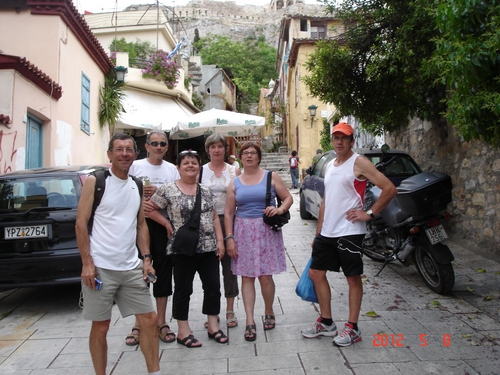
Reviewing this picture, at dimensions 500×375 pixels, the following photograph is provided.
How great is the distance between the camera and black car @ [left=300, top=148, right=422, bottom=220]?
7.85 m

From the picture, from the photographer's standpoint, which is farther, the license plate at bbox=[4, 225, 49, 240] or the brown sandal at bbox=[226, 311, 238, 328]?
the license plate at bbox=[4, 225, 49, 240]

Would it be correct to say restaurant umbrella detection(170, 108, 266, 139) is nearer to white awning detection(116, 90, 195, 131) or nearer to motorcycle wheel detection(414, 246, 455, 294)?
white awning detection(116, 90, 195, 131)

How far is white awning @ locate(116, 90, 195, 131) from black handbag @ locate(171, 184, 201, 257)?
39.6ft

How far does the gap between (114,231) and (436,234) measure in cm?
362

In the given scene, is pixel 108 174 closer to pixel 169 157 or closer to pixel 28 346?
pixel 28 346

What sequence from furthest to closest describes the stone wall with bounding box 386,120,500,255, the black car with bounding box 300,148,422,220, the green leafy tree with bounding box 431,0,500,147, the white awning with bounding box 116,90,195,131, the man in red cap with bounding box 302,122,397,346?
1. the white awning with bounding box 116,90,195,131
2. the black car with bounding box 300,148,422,220
3. the stone wall with bounding box 386,120,500,255
4. the man in red cap with bounding box 302,122,397,346
5. the green leafy tree with bounding box 431,0,500,147

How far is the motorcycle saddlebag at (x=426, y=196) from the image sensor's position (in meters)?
5.00

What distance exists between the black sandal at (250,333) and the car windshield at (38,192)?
233 centimetres

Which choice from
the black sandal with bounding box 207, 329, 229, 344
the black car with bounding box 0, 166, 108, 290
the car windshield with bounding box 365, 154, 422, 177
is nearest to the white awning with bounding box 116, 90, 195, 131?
the car windshield with bounding box 365, 154, 422, 177

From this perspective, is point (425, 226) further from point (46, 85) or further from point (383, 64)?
point (46, 85)

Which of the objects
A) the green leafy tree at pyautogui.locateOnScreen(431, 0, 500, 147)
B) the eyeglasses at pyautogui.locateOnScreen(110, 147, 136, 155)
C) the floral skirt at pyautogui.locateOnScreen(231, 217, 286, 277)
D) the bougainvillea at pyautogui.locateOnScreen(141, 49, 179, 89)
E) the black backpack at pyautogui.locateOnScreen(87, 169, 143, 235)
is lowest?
the floral skirt at pyautogui.locateOnScreen(231, 217, 286, 277)

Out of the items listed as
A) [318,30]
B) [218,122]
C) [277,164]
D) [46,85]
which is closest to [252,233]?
[46,85]

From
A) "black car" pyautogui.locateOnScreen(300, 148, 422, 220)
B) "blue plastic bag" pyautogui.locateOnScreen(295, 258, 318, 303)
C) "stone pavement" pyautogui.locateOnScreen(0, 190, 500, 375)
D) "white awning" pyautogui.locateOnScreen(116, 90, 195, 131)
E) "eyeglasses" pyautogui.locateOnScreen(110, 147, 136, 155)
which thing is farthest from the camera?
"white awning" pyautogui.locateOnScreen(116, 90, 195, 131)

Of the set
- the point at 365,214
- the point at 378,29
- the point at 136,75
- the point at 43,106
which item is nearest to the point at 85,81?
the point at 43,106
